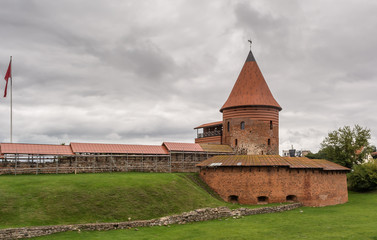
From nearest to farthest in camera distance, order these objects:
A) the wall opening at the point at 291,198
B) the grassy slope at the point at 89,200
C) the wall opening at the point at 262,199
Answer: the grassy slope at the point at 89,200 → the wall opening at the point at 262,199 → the wall opening at the point at 291,198

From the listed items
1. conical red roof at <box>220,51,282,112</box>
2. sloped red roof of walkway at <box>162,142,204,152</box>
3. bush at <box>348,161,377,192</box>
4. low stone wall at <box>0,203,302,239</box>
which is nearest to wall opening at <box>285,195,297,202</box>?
low stone wall at <box>0,203,302,239</box>

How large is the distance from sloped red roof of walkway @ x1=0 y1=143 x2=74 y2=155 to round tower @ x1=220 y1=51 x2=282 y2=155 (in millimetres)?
15613

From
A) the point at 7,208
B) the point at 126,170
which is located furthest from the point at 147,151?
the point at 7,208

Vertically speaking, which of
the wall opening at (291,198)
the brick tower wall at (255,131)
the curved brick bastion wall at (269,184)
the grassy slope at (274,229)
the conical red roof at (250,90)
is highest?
the conical red roof at (250,90)

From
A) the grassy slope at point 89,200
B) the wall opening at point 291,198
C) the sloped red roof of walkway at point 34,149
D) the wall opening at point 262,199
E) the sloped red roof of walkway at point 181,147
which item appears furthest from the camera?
the sloped red roof of walkway at point 181,147

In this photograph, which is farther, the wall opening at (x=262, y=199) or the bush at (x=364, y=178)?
the bush at (x=364, y=178)

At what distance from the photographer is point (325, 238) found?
16078 millimetres

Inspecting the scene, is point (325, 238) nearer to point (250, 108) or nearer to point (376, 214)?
point (376, 214)

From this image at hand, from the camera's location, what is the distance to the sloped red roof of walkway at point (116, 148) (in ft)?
89.5

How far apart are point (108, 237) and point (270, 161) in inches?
594

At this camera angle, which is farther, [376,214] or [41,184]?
[376,214]

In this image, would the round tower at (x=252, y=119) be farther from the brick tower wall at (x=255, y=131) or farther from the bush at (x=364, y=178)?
the bush at (x=364, y=178)

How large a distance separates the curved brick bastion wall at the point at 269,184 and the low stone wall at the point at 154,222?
1753 mm

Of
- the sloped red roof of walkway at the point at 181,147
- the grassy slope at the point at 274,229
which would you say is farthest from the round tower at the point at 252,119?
the grassy slope at the point at 274,229
